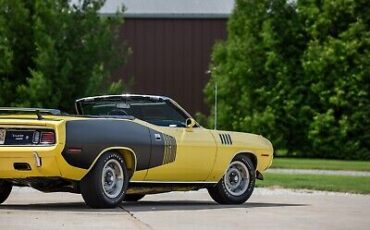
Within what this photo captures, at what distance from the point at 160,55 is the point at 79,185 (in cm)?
3083

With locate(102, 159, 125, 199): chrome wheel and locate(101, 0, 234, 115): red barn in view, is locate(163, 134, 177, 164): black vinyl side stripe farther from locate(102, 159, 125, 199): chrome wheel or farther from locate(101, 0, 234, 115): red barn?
locate(101, 0, 234, 115): red barn

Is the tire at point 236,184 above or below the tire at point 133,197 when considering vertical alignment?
above

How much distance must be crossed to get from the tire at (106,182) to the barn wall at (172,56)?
3011cm

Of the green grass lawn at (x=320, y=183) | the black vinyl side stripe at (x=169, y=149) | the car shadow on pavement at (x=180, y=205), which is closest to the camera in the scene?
the car shadow on pavement at (x=180, y=205)

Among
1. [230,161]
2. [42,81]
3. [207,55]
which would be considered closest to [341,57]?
[207,55]

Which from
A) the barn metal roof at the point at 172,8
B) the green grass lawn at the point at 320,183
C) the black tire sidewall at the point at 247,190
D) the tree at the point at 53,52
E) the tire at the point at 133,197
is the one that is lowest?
the green grass lawn at the point at 320,183

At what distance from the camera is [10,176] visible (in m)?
12.6

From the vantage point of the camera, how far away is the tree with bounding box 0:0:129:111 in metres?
29.5

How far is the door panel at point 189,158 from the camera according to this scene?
1362cm

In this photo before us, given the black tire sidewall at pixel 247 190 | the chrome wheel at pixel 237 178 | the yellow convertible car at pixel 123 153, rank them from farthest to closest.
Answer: the chrome wheel at pixel 237 178, the black tire sidewall at pixel 247 190, the yellow convertible car at pixel 123 153

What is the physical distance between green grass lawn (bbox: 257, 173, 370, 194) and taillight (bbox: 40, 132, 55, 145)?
677 cm

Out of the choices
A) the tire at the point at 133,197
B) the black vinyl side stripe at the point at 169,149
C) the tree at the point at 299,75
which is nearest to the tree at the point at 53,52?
the tree at the point at 299,75

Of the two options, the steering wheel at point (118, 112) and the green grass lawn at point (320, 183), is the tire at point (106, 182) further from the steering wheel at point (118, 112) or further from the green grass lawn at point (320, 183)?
the green grass lawn at point (320, 183)

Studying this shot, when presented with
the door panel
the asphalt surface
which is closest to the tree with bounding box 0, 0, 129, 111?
the asphalt surface
